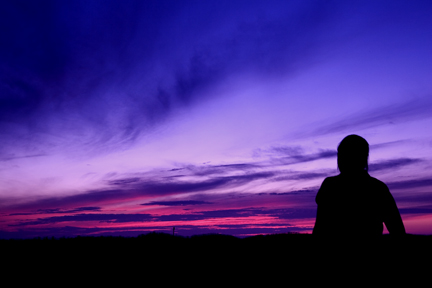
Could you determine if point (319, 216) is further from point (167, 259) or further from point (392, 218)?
point (167, 259)

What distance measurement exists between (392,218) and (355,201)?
20.6 inches

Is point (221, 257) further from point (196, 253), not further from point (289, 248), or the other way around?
point (289, 248)

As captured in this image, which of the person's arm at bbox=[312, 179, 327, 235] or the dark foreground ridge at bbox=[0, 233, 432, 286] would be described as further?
the dark foreground ridge at bbox=[0, 233, 432, 286]

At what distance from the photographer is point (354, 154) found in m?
4.19

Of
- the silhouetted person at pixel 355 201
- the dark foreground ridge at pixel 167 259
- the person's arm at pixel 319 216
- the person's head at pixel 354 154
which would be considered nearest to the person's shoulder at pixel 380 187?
the silhouetted person at pixel 355 201

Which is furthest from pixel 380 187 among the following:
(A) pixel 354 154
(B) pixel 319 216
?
(B) pixel 319 216

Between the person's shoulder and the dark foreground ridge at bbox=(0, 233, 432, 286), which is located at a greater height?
the person's shoulder

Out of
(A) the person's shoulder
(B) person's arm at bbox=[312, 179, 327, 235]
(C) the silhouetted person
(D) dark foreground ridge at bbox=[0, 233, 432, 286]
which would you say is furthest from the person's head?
(D) dark foreground ridge at bbox=[0, 233, 432, 286]

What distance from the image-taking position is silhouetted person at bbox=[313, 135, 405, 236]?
4.10 meters

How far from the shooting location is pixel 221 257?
497 inches

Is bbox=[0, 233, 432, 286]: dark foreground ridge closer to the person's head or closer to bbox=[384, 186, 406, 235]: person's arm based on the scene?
bbox=[384, 186, 406, 235]: person's arm

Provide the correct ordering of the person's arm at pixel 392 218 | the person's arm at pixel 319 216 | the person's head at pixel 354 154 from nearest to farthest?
the person's arm at pixel 392 218 < the person's head at pixel 354 154 < the person's arm at pixel 319 216

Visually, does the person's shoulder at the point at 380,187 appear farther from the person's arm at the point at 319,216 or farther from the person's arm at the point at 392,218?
the person's arm at the point at 319,216

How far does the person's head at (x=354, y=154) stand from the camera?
4.20m
